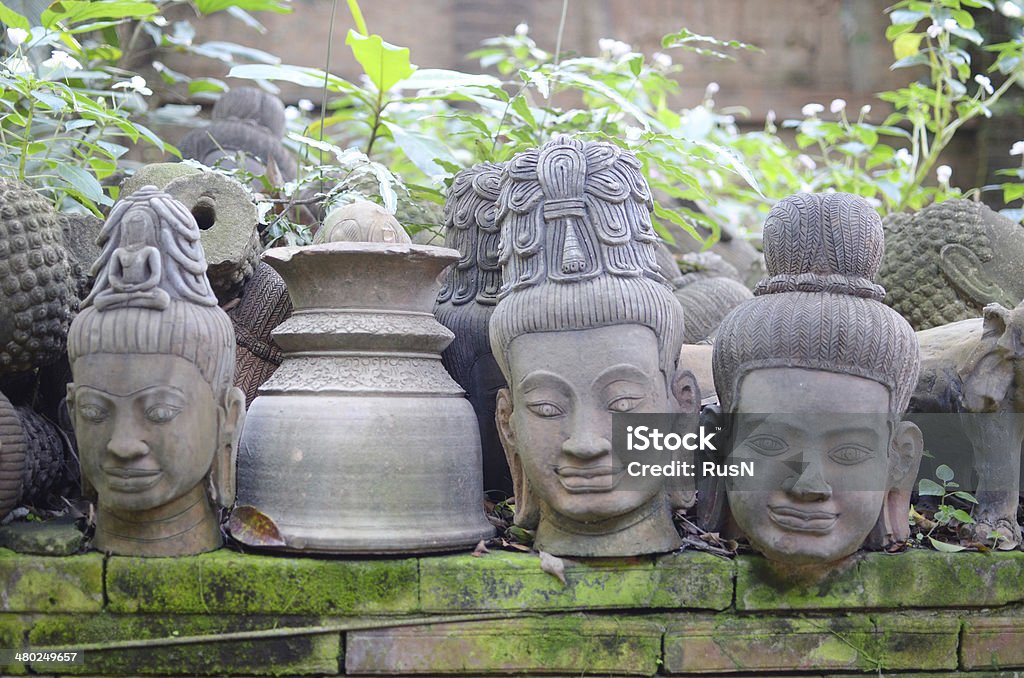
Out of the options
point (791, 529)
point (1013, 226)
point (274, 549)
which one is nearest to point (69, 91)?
point (274, 549)

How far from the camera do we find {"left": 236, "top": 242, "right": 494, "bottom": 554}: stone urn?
2.75m

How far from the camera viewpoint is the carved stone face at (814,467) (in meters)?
2.60

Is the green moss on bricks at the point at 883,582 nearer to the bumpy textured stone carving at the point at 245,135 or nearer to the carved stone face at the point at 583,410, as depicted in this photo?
the carved stone face at the point at 583,410

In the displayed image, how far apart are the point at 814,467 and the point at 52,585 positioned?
1865mm

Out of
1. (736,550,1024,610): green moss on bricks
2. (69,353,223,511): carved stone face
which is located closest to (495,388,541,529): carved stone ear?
(736,550,1024,610): green moss on bricks

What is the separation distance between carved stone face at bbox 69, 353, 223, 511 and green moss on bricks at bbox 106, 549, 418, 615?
0.58ft

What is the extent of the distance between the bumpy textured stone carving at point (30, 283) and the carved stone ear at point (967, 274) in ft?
9.23

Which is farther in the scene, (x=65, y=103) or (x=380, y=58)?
(x=380, y=58)

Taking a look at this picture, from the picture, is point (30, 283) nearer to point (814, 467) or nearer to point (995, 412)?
point (814, 467)

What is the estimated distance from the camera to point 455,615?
271 centimetres

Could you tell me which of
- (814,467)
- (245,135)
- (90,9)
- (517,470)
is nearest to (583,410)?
(517,470)

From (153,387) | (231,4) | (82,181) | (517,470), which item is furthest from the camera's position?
(231,4)

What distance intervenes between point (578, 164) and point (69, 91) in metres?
1.74

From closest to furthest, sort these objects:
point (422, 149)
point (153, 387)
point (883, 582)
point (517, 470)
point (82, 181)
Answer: point (153, 387)
point (883, 582)
point (517, 470)
point (82, 181)
point (422, 149)
